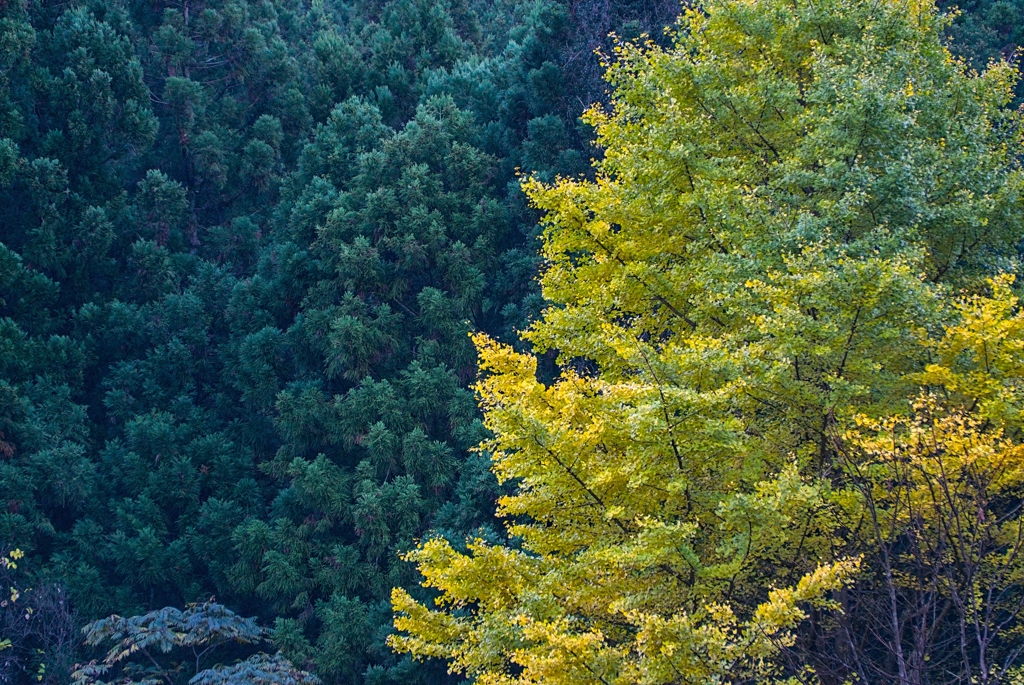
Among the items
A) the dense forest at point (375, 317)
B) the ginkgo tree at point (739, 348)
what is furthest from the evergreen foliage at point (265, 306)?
the ginkgo tree at point (739, 348)

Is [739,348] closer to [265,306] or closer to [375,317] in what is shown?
[375,317]

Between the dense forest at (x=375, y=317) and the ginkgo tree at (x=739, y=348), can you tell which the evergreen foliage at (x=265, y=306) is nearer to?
the dense forest at (x=375, y=317)

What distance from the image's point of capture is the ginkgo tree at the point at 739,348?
24.8 ft

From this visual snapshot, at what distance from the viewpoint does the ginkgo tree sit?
24.8ft

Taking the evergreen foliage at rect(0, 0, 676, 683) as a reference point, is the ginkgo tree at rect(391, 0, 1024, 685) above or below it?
below

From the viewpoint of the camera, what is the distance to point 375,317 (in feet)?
60.0

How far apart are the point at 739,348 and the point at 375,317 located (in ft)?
35.5

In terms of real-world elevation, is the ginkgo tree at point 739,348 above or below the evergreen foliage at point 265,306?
below

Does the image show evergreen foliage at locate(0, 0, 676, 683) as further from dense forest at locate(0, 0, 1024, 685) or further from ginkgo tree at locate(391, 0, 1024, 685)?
ginkgo tree at locate(391, 0, 1024, 685)

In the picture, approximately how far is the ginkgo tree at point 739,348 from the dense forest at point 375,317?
0.06m

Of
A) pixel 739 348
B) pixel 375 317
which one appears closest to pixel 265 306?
pixel 375 317

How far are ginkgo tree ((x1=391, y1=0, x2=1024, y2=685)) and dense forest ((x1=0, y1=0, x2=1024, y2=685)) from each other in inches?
2.2

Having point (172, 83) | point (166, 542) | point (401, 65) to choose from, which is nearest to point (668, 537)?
point (166, 542)

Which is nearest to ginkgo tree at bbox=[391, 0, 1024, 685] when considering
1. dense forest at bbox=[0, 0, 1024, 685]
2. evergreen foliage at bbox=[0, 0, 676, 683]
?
dense forest at bbox=[0, 0, 1024, 685]
